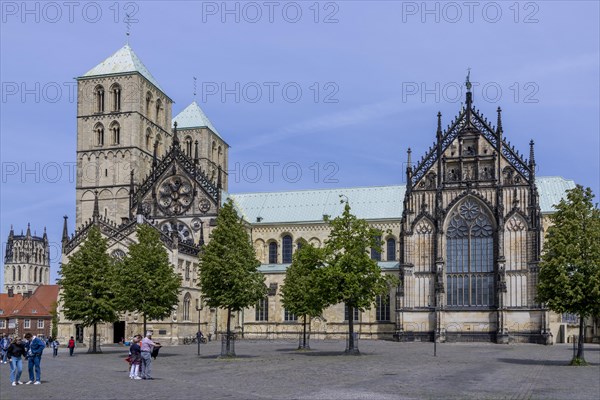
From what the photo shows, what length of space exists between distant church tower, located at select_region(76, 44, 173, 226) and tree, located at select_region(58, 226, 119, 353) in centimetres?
3244

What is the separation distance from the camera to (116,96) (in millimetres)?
98688

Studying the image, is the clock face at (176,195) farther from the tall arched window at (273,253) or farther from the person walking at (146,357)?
the person walking at (146,357)

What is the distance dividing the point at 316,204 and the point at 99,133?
1147 inches

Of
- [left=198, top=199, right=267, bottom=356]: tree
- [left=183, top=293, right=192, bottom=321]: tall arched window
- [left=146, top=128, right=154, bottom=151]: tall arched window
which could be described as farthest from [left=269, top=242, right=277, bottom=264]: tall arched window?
[left=198, top=199, right=267, bottom=356]: tree

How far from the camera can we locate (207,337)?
83.4m

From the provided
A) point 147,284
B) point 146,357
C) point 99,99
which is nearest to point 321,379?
point 146,357

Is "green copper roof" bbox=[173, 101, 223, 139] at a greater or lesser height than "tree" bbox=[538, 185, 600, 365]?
greater

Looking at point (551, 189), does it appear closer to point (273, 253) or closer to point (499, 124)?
point (499, 124)

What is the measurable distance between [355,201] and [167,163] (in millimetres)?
24284

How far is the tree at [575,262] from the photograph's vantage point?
154 feet

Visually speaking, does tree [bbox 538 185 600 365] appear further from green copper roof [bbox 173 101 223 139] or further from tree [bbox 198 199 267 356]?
green copper roof [bbox 173 101 223 139]

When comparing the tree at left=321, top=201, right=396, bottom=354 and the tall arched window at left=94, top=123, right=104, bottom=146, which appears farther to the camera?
the tall arched window at left=94, top=123, right=104, bottom=146

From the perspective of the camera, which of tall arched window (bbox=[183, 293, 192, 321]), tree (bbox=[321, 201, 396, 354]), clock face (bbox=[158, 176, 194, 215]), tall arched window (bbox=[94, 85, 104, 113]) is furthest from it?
tall arched window (bbox=[94, 85, 104, 113])

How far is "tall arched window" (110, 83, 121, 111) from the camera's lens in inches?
3875
